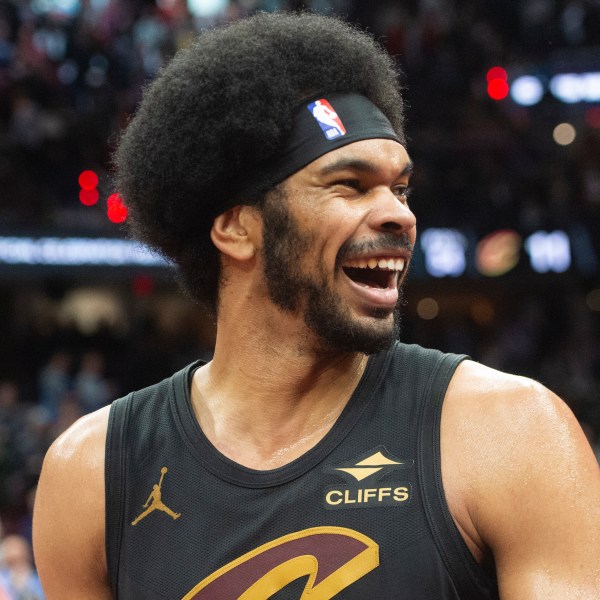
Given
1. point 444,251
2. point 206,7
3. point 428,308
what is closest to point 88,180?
point 206,7

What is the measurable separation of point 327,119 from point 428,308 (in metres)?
17.9

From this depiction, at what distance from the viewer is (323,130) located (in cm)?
264

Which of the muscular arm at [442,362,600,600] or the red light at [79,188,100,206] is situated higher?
the red light at [79,188,100,206]

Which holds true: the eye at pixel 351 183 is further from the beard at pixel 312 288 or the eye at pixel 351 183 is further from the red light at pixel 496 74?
the red light at pixel 496 74

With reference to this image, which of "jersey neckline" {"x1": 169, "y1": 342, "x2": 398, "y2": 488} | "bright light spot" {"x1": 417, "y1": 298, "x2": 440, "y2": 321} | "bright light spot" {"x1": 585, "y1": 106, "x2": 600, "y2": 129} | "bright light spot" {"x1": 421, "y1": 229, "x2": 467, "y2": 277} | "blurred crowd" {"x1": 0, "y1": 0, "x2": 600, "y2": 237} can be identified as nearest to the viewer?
"jersey neckline" {"x1": 169, "y1": 342, "x2": 398, "y2": 488}

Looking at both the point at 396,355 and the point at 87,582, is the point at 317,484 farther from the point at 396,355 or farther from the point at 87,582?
Result: the point at 87,582

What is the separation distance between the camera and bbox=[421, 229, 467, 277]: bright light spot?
14.3 metres

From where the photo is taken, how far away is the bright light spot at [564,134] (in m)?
14.9

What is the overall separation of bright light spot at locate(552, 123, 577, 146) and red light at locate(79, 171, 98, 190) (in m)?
6.22

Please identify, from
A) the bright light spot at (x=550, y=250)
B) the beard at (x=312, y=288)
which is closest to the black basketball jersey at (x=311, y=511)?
the beard at (x=312, y=288)

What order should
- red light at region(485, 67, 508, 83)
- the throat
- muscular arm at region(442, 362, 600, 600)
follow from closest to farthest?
muscular arm at region(442, 362, 600, 600), the throat, red light at region(485, 67, 508, 83)

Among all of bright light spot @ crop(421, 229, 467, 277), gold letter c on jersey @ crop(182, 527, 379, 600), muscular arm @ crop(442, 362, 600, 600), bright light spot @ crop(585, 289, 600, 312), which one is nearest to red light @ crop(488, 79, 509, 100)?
bright light spot @ crop(421, 229, 467, 277)

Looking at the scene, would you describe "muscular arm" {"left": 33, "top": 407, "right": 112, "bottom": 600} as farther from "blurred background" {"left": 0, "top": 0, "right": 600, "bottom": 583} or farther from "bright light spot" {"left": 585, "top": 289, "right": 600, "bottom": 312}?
"bright light spot" {"left": 585, "top": 289, "right": 600, "bottom": 312}

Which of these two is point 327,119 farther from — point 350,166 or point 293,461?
point 293,461
